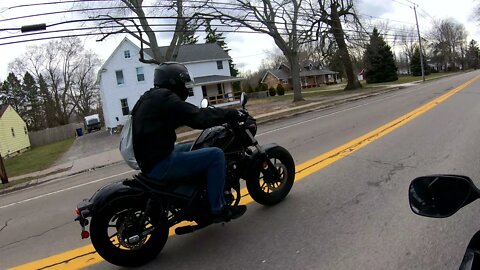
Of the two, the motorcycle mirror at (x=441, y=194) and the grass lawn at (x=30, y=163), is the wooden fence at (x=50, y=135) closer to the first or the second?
the grass lawn at (x=30, y=163)

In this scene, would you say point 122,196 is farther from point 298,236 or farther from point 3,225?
point 3,225

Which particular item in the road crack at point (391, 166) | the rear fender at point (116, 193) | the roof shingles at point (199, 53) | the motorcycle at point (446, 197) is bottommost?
the road crack at point (391, 166)

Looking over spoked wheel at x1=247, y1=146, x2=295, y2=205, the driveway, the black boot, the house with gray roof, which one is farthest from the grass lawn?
the house with gray roof

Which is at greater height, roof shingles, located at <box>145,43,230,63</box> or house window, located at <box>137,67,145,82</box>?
roof shingles, located at <box>145,43,230,63</box>

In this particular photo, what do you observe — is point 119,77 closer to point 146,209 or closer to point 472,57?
point 146,209

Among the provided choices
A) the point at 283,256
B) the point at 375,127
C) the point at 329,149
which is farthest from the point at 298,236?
the point at 375,127

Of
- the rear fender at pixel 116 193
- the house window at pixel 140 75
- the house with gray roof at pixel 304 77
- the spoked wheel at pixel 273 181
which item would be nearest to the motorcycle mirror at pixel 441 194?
the rear fender at pixel 116 193

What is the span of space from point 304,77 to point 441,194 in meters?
91.3

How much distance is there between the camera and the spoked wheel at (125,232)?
12.7 ft

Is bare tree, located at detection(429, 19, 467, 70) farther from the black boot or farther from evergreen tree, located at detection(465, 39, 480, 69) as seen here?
the black boot

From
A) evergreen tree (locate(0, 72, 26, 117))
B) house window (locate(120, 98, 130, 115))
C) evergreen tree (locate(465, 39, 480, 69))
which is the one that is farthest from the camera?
evergreen tree (locate(465, 39, 480, 69))

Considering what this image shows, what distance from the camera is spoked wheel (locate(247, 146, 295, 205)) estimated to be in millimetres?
5066

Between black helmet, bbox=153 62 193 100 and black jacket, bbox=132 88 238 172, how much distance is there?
0.16 m

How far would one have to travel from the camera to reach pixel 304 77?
9112cm
